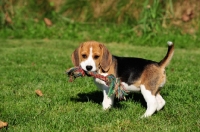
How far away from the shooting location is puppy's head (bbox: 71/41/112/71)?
5414 millimetres

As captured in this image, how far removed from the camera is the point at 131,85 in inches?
216

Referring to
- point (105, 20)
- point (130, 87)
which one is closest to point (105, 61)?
point (130, 87)

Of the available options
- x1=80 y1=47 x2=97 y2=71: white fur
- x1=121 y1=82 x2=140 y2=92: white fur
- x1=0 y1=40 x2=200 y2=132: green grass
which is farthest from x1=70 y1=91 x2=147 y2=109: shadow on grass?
x1=80 y1=47 x2=97 y2=71: white fur

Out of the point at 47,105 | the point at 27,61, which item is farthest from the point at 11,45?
the point at 47,105

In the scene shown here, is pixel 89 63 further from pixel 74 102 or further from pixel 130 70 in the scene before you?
pixel 74 102

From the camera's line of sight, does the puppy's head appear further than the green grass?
Yes

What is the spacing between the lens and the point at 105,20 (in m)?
15.1

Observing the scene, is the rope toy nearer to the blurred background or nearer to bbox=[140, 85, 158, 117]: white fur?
bbox=[140, 85, 158, 117]: white fur

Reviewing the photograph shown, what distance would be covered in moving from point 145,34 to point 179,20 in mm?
1771

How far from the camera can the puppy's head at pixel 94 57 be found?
17.8ft

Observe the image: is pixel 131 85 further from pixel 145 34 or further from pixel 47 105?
pixel 145 34

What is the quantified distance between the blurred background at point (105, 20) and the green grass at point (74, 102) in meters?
3.85

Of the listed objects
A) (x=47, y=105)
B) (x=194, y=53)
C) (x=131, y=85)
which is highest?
(x=131, y=85)

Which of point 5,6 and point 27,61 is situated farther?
point 5,6
